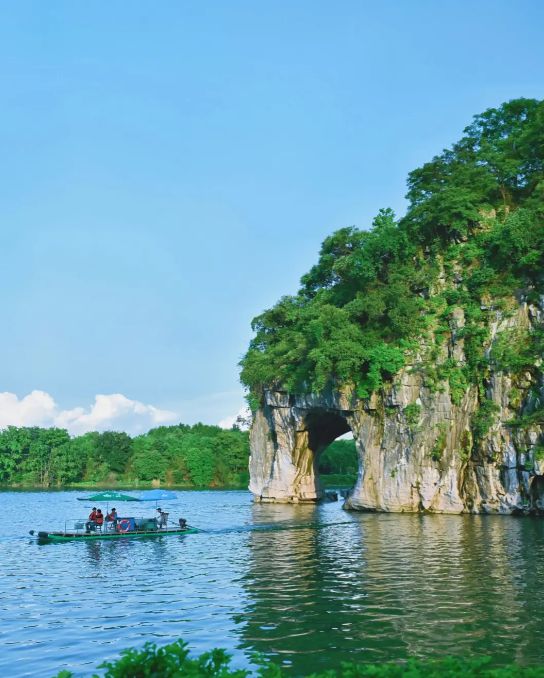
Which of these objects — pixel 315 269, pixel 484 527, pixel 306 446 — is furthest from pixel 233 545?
pixel 315 269

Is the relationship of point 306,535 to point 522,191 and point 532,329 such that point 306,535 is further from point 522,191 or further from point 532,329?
point 522,191

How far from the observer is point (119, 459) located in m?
121

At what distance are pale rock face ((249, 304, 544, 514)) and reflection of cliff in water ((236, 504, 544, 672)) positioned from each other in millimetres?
7867

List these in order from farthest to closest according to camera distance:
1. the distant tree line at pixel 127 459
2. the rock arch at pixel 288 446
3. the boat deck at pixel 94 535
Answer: the distant tree line at pixel 127 459 < the rock arch at pixel 288 446 < the boat deck at pixel 94 535

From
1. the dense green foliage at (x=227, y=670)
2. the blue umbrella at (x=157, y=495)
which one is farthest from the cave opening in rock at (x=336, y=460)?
the dense green foliage at (x=227, y=670)

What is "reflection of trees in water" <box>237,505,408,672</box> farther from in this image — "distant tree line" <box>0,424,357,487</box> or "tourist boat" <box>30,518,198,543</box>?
"distant tree line" <box>0,424,357,487</box>

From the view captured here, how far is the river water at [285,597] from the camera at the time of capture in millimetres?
14078

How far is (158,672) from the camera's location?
288 inches

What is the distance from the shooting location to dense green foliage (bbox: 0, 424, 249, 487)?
11444 cm

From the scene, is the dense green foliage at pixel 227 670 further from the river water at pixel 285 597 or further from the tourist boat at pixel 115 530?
the tourist boat at pixel 115 530

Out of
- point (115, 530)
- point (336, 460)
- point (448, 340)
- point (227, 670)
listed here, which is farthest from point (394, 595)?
point (336, 460)

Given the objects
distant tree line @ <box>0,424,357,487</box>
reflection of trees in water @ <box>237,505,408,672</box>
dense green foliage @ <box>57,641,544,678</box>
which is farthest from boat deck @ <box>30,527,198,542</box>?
distant tree line @ <box>0,424,357,487</box>

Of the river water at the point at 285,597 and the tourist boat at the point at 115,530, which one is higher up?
Result: the tourist boat at the point at 115,530

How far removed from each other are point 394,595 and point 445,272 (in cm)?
3439
